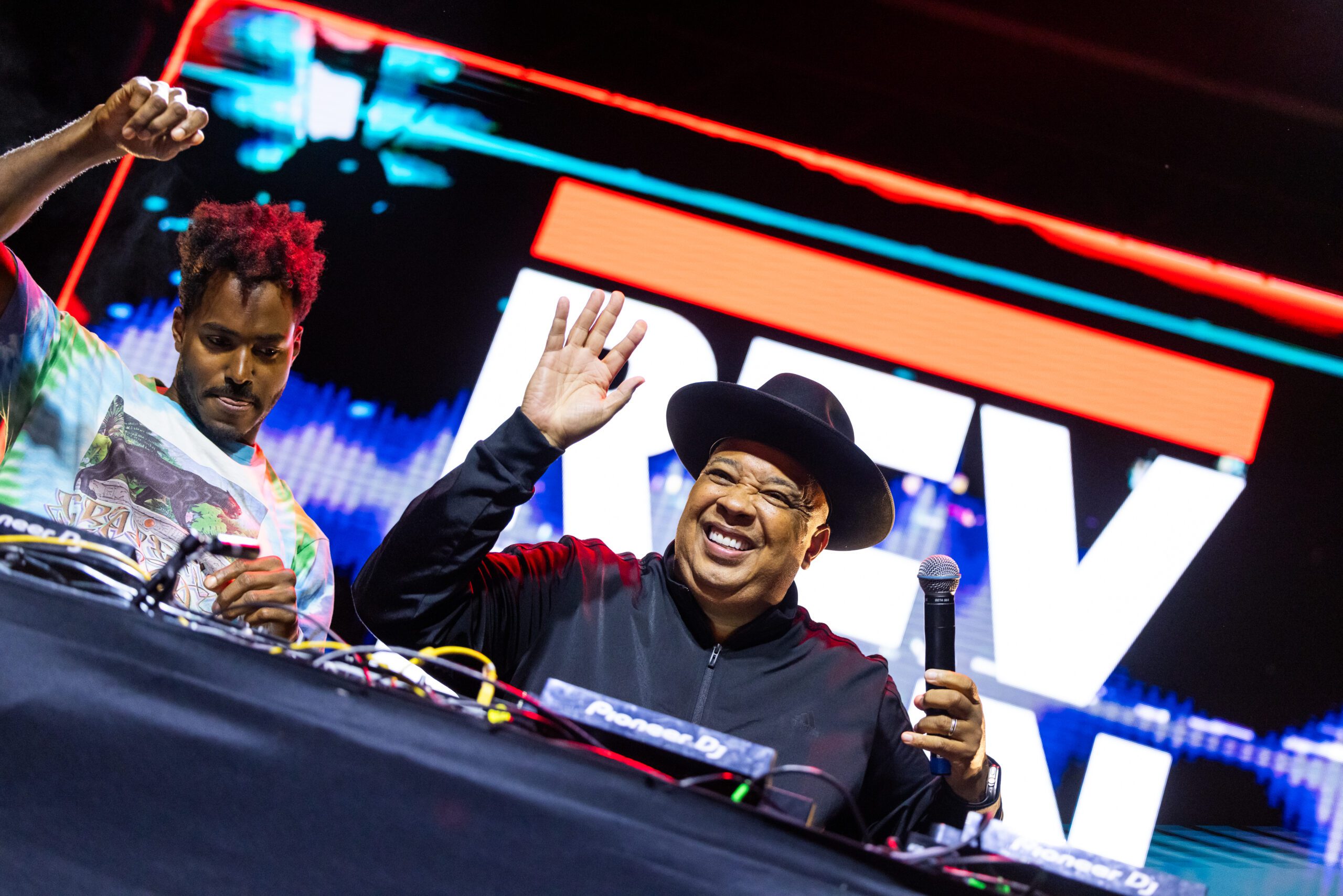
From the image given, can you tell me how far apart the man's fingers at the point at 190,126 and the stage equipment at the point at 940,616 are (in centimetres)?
139

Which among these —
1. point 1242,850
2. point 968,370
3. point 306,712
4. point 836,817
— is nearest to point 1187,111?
point 968,370

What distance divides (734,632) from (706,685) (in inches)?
Answer: 4.7

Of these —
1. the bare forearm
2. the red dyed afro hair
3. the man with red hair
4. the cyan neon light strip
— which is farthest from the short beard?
the cyan neon light strip

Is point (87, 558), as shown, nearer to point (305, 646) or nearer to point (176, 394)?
point (305, 646)

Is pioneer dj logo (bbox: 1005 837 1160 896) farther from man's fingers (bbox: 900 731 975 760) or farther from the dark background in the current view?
the dark background

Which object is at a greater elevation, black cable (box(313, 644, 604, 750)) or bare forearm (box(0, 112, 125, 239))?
bare forearm (box(0, 112, 125, 239))

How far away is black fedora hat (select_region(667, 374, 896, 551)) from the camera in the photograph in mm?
2117

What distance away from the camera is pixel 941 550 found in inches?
123

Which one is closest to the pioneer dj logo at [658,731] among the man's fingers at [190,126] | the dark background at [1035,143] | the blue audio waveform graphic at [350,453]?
the man's fingers at [190,126]

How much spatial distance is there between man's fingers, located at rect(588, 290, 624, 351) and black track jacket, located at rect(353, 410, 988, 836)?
0.26 metres

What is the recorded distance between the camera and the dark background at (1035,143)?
3.08 meters

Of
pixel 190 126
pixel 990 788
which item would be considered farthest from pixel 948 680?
pixel 190 126

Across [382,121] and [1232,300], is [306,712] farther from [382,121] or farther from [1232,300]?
[1232,300]

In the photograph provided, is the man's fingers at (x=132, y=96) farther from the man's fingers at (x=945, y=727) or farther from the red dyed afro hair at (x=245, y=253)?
the man's fingers at (x=945, y=727)
